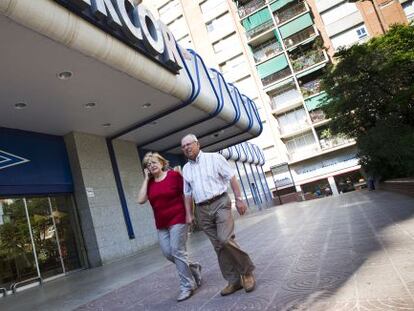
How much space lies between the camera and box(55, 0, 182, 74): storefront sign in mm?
6895

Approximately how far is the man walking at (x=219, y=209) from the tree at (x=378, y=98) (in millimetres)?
9802

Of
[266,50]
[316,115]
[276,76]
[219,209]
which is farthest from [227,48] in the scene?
[219,209]

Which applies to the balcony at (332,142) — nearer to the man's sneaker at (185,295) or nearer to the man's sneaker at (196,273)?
the man's sneaker at (196,273)

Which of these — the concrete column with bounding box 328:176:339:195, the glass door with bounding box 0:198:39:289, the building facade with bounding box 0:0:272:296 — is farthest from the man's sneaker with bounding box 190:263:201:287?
the concrete column with bounding box 328:176:339:195

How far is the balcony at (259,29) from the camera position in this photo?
37.6 m

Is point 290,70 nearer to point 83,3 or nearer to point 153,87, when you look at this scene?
point 153,87

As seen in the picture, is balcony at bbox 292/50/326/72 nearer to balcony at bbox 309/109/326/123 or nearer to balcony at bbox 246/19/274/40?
balcony at bbox 309/109/326/123

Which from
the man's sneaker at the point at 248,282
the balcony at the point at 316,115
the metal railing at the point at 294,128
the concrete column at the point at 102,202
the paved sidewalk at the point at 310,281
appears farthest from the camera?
the metal railing at the point at 294,128

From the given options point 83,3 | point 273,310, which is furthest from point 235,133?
point 273,310

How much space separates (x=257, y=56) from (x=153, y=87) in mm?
31077

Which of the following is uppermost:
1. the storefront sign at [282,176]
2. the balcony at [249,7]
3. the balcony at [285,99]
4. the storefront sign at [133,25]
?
the balcony at [249,7]

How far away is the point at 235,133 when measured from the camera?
1805cm

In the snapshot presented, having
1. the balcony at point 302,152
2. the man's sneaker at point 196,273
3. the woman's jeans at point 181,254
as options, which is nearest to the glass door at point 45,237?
the man's sneaker at point 196,273

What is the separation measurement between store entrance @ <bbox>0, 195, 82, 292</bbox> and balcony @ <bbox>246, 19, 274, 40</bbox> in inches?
1218
